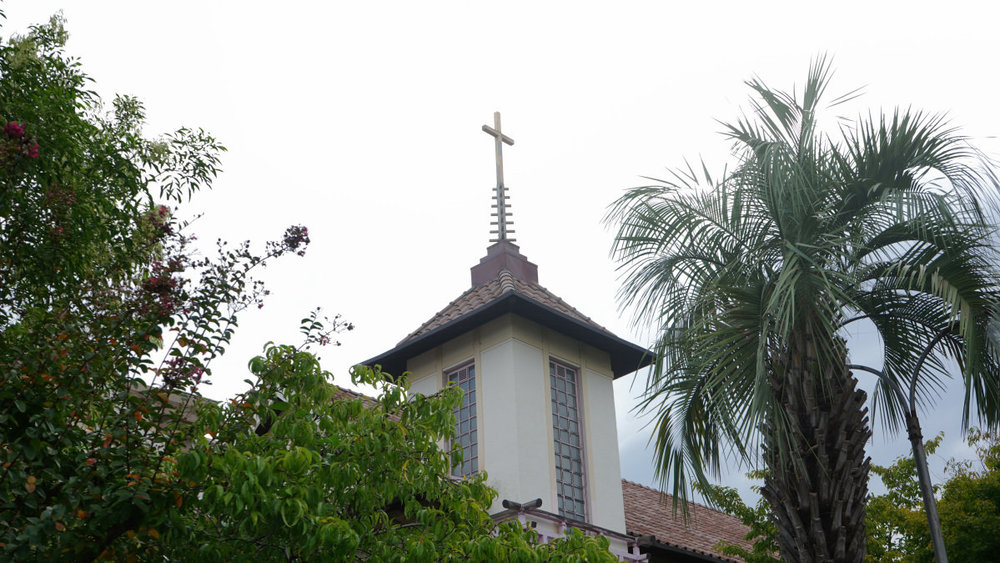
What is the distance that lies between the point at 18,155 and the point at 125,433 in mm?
2237

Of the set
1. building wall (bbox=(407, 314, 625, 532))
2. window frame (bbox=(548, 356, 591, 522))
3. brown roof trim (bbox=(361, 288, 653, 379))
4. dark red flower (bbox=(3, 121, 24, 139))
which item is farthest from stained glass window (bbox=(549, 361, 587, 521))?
dark red flower (bbox=(3, 121, 24, 139))

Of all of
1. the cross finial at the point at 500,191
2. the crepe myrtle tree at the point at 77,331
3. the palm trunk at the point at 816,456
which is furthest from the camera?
the cross finial at the point at 500,191

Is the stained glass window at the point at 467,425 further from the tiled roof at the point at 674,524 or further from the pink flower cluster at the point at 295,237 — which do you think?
the pink flower cluster at the point at 295,237

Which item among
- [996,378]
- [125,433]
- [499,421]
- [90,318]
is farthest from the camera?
[499,421]

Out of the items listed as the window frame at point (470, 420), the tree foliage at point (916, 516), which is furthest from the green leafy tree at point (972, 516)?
the window frame at point (470, 420)

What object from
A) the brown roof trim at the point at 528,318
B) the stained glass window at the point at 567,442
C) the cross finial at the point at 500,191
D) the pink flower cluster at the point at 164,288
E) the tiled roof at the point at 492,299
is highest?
the cross finial at the point at 500,191

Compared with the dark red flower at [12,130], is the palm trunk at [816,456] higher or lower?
lower

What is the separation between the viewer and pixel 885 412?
12367 mm

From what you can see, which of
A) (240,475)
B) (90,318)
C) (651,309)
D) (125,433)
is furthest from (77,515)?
(651,309)

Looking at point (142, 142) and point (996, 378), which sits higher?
point (142, 142)

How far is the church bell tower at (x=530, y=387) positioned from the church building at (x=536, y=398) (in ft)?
0.07

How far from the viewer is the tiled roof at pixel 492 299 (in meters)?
17.6

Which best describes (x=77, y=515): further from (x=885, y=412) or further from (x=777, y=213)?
(x=885, y=412)

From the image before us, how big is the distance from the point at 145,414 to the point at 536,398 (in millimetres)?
9795
